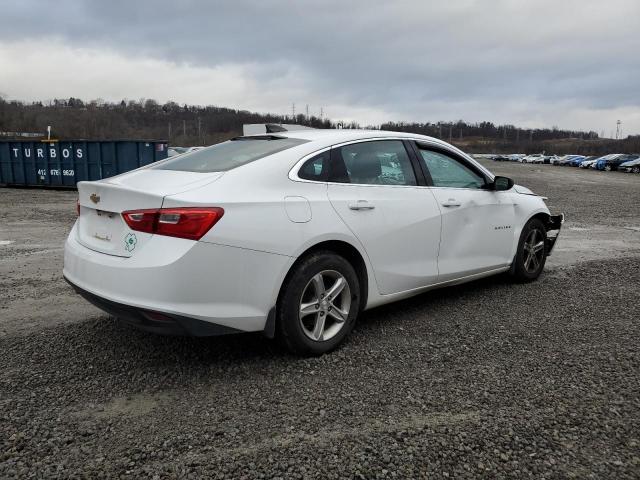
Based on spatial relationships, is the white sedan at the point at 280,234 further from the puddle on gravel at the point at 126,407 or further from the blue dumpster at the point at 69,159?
the blue dumpster at the point at 69,159

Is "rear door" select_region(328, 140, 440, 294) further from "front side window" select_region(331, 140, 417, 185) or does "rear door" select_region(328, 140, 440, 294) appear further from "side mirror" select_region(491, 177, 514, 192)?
"side mirror" select_region(491, 177, 514, 192)

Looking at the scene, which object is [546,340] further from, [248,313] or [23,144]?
[23,144]

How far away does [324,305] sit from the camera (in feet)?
11.7

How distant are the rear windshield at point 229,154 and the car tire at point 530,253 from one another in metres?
2.85

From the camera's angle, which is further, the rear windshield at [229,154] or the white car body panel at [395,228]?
the white car body panel at [395,228]

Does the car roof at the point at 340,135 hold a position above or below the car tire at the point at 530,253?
above

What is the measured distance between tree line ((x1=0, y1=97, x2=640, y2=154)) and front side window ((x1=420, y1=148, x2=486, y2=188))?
109 ft

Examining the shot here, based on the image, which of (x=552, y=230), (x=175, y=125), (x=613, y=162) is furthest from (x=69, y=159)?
(x=175, y=125)

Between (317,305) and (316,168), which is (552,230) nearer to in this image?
(316,168)

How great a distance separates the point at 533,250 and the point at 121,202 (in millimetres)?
4320

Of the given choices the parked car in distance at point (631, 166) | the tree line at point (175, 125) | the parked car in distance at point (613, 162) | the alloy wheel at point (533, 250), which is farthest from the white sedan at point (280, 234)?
the parked car in distance at point (613, 162)

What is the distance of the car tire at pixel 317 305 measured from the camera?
132 inches

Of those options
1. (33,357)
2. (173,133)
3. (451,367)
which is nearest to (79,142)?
(33,357)

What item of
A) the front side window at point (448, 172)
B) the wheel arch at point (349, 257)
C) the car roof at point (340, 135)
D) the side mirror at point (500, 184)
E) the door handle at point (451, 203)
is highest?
the car roof at point (340, 135)
